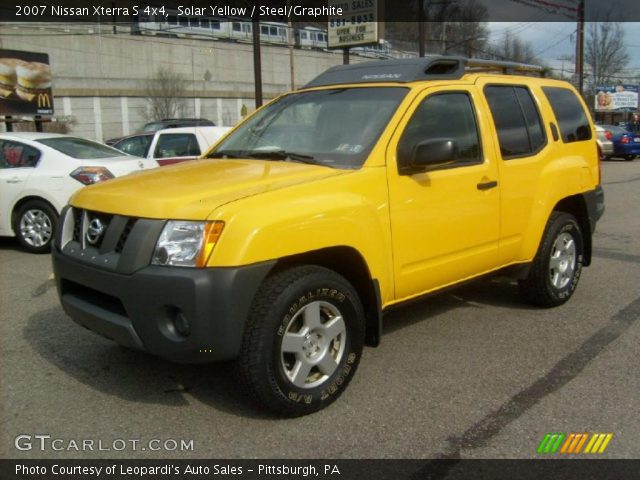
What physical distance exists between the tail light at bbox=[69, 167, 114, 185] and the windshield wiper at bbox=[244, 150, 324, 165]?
4169 millimetres

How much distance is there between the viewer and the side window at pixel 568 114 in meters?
5.41

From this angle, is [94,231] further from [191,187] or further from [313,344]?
[313,344]

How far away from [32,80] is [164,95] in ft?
94.0

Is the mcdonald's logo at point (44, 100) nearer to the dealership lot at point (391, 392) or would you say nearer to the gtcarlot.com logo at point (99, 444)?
the dealership lot at point (391, 392)

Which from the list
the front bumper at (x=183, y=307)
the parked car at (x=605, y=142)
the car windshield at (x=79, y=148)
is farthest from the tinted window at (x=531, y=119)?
the parked car at (x=605, y=142)

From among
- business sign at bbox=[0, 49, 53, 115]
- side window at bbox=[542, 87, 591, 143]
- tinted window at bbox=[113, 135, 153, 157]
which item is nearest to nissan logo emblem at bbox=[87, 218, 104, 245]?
side window at bbox=[542, 87, 591, 143]

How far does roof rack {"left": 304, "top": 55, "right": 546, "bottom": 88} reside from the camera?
14.3 ft

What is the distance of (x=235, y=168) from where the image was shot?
3900 mm

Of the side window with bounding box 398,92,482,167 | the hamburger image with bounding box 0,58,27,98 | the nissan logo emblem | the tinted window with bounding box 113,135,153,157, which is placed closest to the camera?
the nissan logo emblem

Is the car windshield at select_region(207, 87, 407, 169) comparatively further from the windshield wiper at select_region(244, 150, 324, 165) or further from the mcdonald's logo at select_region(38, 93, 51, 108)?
the mcdonald's logo at select_region(38, 93, 51, 108)

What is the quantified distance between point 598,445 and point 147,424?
2332mm

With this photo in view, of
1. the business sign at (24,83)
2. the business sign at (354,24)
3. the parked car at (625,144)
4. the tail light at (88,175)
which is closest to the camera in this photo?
the tail light at (88,175)

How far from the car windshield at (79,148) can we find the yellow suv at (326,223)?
13.7 feet

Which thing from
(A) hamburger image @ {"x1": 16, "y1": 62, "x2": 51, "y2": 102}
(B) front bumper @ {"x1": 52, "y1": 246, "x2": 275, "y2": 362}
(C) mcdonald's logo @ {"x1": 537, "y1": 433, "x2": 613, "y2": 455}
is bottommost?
(C) mcdonald's logo @ {"x1": 537, "y1": 433, "x2": 613, "y2": 455}
